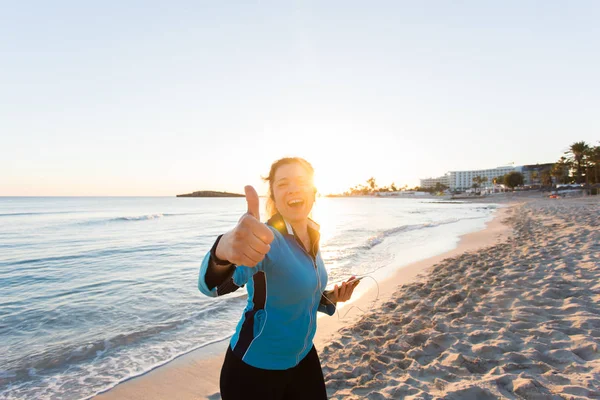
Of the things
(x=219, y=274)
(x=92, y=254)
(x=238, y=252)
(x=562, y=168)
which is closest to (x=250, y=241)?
(x=238, y=252)

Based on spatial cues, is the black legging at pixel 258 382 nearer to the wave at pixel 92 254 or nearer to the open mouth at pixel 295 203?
the open mouth at pixel 295 203

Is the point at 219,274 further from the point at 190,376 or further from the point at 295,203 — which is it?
the point at 190,376

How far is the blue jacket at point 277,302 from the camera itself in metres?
1.85

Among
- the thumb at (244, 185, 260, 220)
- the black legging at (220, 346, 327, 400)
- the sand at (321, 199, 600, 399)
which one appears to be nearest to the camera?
the thumb at (244, 185, 260, 220)

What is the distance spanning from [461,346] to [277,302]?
370cm

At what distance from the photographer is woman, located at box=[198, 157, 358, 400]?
5.87 ft

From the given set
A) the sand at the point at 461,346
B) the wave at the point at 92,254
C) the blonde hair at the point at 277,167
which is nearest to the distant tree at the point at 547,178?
the wave at the point at 92,254

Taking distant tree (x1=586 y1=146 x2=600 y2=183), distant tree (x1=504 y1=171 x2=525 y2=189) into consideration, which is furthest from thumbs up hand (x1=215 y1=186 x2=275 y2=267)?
distant tree (x1=504 y1=171 x2=525 y2=189)

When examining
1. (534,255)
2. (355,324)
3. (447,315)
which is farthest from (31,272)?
(534,255)

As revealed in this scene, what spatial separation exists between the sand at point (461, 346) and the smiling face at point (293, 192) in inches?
102

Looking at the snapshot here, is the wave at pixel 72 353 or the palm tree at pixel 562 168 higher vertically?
the palm tree at pixel 562 168

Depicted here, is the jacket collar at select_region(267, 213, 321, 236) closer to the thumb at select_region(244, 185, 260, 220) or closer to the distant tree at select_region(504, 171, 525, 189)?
the thumb at select_region(244, 185, 260, 220)

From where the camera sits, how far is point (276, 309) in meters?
1.93

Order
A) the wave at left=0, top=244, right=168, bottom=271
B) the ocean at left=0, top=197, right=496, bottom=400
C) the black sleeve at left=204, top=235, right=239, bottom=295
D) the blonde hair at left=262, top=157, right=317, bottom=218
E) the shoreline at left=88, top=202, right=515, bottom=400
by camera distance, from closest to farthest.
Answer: the black sleeve at left=204, top=235, right=239, bottom=295 < the blonde hair at left=262, top=157, right=317, bottom=218 < the shoreline at left=88, top=202, right=515, bottom=400 < the ocean at left=0, top=197, right=496, bottom=400 < the wave at left=0, top=244, right=168, bottom=271
